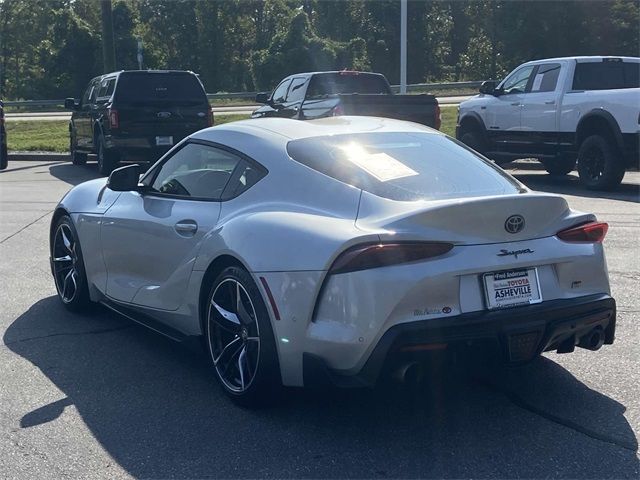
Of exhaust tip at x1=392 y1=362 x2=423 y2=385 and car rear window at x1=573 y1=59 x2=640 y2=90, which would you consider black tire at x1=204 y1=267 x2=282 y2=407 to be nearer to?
exhaust tip at x1=392 y1=362 x2=423 y2=385

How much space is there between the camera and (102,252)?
251 inches

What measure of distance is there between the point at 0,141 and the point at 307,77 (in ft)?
19.3

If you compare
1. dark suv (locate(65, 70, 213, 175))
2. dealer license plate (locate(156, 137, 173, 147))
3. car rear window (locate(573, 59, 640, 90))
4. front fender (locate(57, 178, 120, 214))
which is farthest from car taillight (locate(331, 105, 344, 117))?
front fender (locate(57, 178, 120, 214))

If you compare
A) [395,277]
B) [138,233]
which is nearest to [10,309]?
[138,233]

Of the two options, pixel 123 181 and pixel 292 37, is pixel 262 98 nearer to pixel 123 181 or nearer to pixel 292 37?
pixel 123 181

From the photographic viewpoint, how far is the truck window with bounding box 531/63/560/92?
15.3 meters

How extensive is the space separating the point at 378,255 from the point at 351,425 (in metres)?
0.98

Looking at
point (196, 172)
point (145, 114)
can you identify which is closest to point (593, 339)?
point (196, 172)

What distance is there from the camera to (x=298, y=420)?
4.77 metres

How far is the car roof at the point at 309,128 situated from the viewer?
5.41m

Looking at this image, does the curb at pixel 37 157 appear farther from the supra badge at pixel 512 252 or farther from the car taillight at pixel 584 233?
the supra badge at pixel 512 252

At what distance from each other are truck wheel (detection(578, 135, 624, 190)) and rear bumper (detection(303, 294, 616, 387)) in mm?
9890

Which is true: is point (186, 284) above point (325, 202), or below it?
below

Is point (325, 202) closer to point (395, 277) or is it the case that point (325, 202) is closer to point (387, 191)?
point (387, 191)
